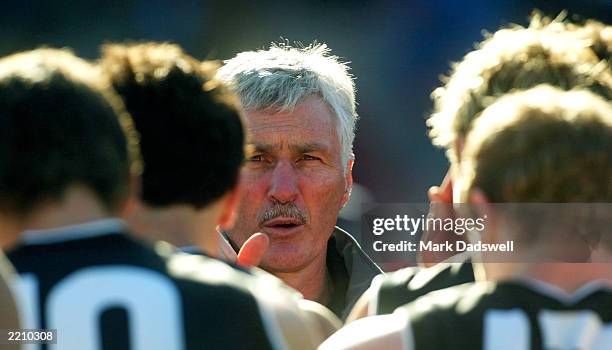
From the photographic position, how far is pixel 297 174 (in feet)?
11.8

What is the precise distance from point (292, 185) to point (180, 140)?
151cm

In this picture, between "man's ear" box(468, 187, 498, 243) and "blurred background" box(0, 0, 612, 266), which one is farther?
"blurred background" box(0, 0, 612, 266)

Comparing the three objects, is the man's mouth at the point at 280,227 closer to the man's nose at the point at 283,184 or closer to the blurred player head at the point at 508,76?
the man's nose at the point at 283,184

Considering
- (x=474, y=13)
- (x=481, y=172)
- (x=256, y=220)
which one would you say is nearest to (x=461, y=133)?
(x=481, y=172)

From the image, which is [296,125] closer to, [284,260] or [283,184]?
[283,184]

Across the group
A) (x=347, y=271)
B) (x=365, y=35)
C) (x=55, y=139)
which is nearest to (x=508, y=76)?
(x=55, y=139)

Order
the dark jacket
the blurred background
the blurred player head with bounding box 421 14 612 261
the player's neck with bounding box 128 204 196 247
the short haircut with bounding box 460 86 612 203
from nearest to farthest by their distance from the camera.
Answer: the short haircut with bounding box 460 86 612 203
the player's neck with bounding box 128 204 196 247
the blurred player head with bounding box 421 14 612 261
the dark jacket
the blurred background

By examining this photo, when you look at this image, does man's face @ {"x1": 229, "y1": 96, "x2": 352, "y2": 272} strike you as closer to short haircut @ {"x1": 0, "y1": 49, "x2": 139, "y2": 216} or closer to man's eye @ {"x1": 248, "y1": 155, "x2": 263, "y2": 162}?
man's eye @ {"x1": 248, "y1": 155, "x2": 263, "y2": 162}

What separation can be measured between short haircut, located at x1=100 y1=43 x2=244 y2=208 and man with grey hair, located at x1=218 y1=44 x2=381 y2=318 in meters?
1.34

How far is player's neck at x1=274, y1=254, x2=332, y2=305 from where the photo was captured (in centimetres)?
362

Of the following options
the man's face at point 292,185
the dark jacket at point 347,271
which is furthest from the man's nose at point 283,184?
the dark jacket at point 347,271

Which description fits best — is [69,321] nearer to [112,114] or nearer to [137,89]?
[112,114]

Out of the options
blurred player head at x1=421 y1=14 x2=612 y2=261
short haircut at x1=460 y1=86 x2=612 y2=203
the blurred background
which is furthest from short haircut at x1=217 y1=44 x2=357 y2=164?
the blurred background

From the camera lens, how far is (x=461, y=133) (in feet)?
7.95
